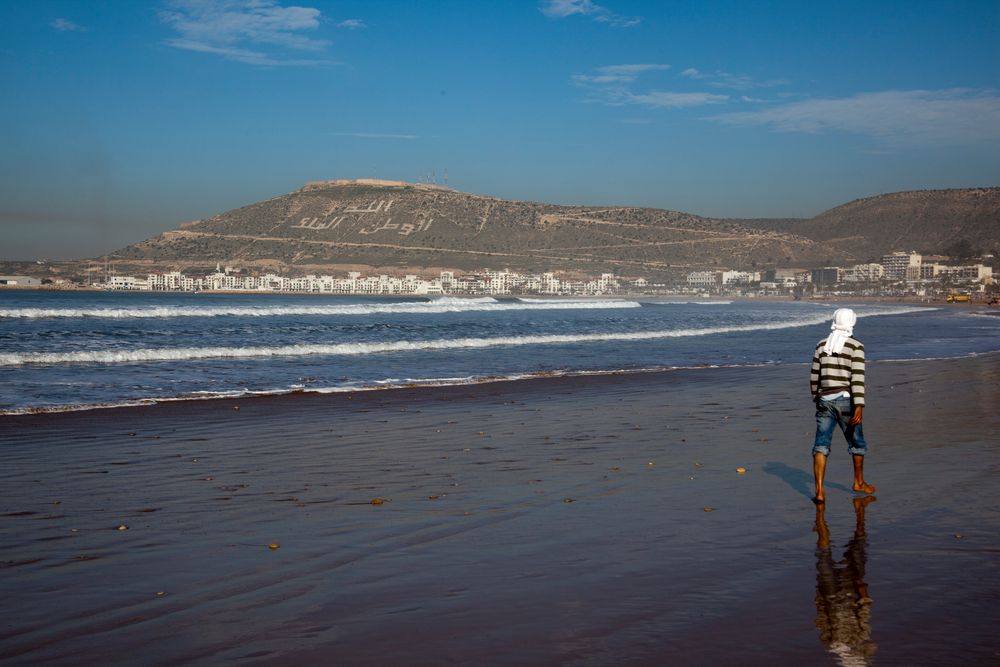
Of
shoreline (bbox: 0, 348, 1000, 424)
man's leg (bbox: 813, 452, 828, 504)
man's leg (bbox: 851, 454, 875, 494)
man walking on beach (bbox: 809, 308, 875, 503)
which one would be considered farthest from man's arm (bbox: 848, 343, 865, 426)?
shoreline (bbox: 0, 348, 1000, 424)

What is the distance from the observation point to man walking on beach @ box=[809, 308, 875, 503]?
7879mm

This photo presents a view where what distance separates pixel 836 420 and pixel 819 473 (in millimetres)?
573

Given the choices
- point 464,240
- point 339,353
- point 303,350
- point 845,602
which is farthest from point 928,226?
point 845,602

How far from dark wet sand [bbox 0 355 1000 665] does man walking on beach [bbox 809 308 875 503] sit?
408 millimetres

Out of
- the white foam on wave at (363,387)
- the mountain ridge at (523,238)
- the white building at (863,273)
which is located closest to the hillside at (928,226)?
the mountain ridge at (523,238)

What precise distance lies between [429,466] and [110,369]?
13.3 meters

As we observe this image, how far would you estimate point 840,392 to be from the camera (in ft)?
26.2

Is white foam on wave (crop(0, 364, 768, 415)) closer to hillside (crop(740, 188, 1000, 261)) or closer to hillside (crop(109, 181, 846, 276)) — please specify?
hillside (crop(109, 181, 846, 276))

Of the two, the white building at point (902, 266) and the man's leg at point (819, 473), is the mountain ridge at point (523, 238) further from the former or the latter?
the man's leg at point (819, 473)

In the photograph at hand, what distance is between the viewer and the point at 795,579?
18.4ft

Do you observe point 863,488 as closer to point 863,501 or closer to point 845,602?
point 863,501

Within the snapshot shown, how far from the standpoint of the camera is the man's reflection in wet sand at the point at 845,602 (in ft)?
14.8

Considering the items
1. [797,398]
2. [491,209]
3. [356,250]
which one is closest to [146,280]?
[356,250]

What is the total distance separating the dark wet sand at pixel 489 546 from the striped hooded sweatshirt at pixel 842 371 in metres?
0.94
